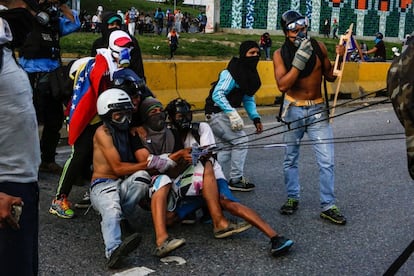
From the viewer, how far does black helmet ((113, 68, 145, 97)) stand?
16.5ft

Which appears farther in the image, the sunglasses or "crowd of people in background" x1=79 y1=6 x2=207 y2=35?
"crowd of people in background" x1=79 y1=6 x2=207 y2=35

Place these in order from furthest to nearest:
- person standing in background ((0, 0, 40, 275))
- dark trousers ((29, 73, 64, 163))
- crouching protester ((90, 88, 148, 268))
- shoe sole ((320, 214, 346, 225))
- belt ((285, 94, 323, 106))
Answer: dark trousers ((29, 73, 64, 163))
belt ((285, 94, 323, 106))
shoe sole ((320, 214, 346, 225))
crouching protester ((90, 88, 148, 268))
person standing in background ((0, 0, 40, 275))

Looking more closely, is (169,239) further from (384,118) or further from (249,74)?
(384,118)

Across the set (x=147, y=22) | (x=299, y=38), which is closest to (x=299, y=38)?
(x=299, y=38)

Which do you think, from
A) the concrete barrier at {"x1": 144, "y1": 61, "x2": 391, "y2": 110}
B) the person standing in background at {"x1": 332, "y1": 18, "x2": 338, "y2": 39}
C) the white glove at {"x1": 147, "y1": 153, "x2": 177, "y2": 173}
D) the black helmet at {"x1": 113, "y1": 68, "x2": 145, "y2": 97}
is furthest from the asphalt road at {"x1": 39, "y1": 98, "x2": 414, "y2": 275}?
the person standing in background at {"x1": 332, "y1": 18, "x2": 338, "y2": 39}

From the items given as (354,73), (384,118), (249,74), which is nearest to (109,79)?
(249,74)

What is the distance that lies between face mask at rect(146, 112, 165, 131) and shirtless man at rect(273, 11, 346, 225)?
1120 mm

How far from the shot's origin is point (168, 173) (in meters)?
4.86

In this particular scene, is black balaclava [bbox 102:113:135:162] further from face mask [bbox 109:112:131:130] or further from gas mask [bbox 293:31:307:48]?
gas mask [bbox 293:31:307:48]

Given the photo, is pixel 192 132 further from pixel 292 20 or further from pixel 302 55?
pixel 292 20

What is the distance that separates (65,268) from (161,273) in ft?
2.20

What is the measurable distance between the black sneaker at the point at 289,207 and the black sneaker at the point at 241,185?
0.76 meters

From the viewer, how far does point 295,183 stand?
548 centimetres

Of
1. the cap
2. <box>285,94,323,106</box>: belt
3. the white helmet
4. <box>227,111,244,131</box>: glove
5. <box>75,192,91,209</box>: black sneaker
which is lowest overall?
<box>75,192,91,209</box>: black sneaker
